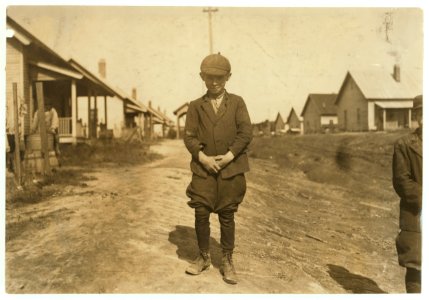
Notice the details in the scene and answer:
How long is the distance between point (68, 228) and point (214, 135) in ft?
7.33

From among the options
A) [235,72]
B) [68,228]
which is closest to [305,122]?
[235,72]

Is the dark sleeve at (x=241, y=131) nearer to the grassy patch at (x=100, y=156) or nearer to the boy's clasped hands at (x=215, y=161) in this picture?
the boy's clasped hands at (x=215, y=161)

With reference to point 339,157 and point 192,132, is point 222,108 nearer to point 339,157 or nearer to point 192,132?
point 192,132

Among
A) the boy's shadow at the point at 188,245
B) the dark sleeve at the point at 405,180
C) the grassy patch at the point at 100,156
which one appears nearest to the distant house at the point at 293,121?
the grassy patch at the point at 100,156

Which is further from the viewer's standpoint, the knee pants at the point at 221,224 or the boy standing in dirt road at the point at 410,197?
the knee pants at the point at 221,224

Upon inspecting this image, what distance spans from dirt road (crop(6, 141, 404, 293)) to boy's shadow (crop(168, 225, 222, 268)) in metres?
0.01

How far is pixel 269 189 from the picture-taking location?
9102 millimetres

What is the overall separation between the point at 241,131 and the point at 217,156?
29 cm

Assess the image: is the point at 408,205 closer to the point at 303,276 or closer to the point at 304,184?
the point at 303,276

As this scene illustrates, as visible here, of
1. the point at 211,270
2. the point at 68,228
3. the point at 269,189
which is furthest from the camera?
the point at 269,189

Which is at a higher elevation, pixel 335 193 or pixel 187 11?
pixel 187 11

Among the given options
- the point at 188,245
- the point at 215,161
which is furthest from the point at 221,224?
the point at 188,245

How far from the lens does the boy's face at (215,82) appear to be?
3.67 m

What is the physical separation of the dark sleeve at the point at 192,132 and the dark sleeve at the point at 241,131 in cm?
29
